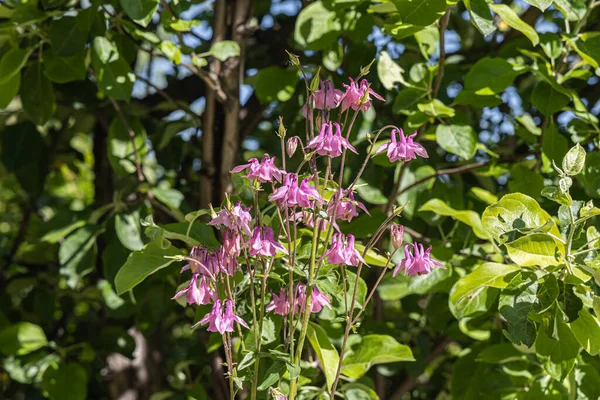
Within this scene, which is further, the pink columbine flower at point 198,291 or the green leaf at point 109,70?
the green leaf at point 109,70

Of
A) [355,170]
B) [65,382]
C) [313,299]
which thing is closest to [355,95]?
[313,299]

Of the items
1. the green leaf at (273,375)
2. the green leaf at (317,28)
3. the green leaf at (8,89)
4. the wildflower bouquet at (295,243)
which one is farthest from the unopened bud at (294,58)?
the green leaf at (8,89)

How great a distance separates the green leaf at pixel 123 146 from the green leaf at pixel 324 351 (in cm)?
57

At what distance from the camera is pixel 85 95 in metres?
1.60

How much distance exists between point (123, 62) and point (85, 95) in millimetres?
304

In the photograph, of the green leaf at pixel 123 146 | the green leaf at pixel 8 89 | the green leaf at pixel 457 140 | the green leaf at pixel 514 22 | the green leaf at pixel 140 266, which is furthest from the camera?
the green leaf at pixel 123 146

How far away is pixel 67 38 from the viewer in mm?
1309

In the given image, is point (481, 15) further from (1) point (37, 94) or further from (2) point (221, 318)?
(1) point (37, 94)

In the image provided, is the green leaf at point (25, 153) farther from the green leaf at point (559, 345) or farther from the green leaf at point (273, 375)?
the green leaf at point (559, 345)

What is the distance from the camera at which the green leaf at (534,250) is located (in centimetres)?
97

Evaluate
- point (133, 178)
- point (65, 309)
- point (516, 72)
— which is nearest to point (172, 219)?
point (133, 178)

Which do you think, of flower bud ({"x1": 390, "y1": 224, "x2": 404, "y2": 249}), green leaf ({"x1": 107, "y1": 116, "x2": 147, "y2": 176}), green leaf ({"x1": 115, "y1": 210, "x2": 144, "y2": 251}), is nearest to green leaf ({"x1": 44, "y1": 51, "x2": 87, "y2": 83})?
green leaf ({"x1": 107, "y1": 116, "x2": 147, "y2": 176})

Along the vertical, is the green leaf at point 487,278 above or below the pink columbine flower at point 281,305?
below

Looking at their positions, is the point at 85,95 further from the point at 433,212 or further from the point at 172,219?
the point at 433,212
